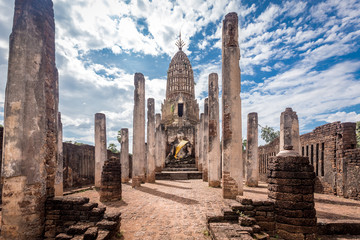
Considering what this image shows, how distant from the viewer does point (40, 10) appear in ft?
15.7

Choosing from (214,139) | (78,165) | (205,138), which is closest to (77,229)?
(214,139)

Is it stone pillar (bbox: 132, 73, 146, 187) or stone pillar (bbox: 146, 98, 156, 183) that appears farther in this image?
stone pillar (bbox: 146, 98, 156, 183)

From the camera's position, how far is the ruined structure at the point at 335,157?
28.1ft

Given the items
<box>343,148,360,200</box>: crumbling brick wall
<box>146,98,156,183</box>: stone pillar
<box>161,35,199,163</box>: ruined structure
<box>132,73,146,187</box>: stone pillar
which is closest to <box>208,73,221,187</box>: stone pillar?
<box>132,73,146,187</box>: stone pillar

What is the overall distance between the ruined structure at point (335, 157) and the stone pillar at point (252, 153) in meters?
2.89

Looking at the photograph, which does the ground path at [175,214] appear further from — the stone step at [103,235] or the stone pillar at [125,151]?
the stone pillar at [125,151]

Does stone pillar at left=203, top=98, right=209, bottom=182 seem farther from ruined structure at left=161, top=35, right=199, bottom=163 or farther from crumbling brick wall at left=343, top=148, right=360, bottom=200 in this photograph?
Answer: ruined structure at left=161, top=35, right=199, bottom=163

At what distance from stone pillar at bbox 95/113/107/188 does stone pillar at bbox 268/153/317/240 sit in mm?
10236

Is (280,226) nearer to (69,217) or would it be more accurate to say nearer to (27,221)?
(69,217)

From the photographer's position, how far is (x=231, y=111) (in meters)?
8.15

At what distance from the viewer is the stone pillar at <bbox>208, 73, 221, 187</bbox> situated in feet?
37.9

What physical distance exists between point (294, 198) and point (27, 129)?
6.25 metres

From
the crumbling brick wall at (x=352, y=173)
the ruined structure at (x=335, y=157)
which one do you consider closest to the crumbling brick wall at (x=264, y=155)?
the ruined structure at (x=335, y=157)

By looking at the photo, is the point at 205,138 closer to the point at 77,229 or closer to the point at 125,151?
the point at 125,151
